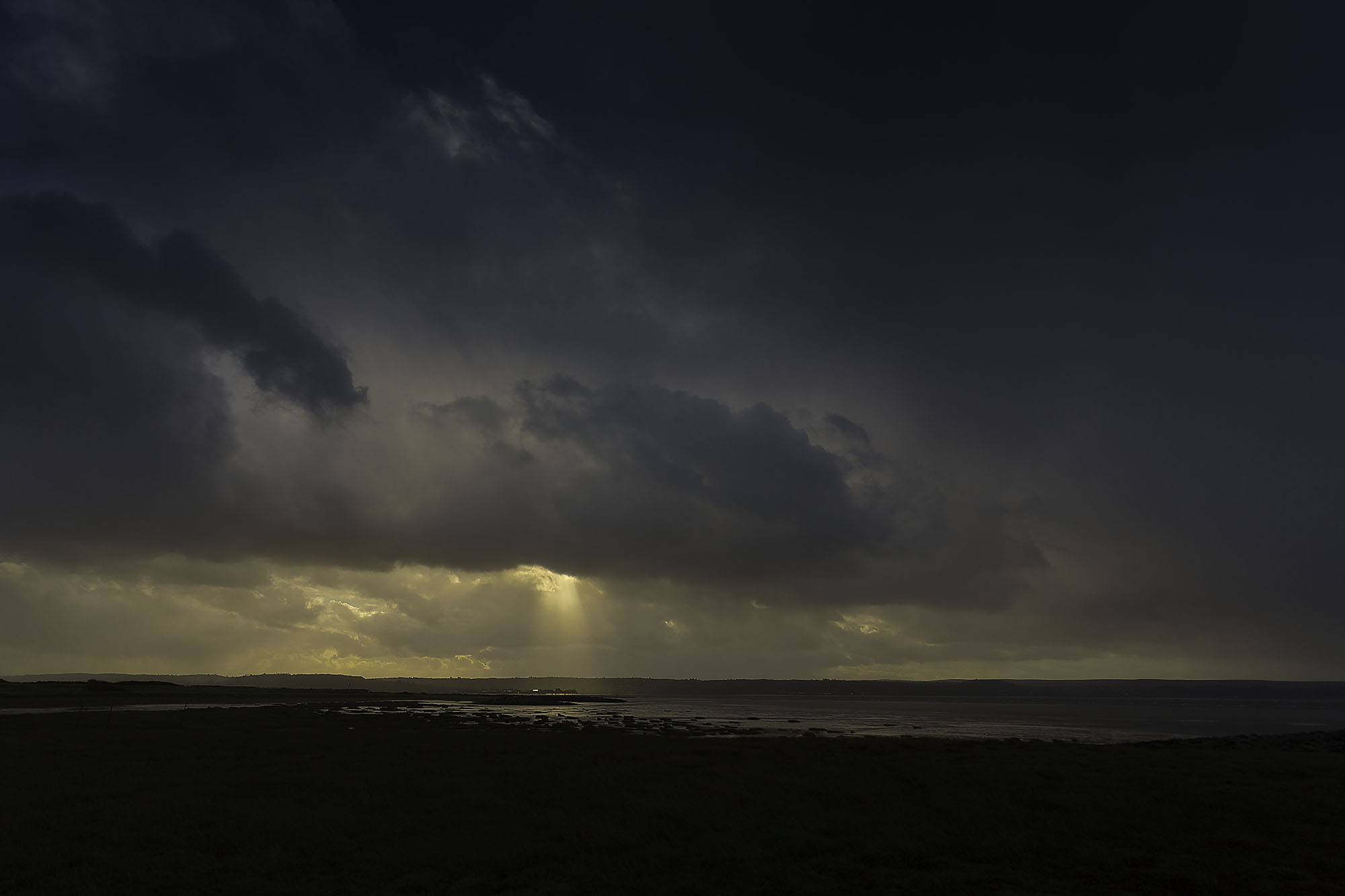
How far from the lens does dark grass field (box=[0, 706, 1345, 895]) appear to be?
16.4m

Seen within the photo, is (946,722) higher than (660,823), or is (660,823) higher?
(660,823)

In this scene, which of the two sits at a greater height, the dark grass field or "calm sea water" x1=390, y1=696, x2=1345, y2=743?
the dark grass field

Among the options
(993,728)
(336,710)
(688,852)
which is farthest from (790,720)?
A: (688,852)

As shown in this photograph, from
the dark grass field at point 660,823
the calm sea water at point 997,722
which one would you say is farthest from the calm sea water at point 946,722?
the dark grass field at point 660,823

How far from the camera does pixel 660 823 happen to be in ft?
71.5

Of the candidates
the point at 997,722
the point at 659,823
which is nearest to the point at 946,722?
the point at 997,722

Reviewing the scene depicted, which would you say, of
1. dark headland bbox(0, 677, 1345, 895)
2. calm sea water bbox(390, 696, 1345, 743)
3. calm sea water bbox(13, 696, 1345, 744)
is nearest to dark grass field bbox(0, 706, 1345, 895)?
dark headland bbox(0, 677, 1345, 895)

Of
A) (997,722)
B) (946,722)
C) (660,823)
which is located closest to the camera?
(660,823)

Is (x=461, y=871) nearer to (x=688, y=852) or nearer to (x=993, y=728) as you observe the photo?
(x=688, y=852)

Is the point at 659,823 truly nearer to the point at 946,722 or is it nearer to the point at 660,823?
the point at 660,823

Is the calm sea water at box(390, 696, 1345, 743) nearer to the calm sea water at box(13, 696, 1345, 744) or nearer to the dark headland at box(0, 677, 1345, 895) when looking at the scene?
the calm sea water at box(13, 696, 1345, 744)

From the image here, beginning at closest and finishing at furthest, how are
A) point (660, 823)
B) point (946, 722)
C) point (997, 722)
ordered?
point (660, 823), point (946, 722), point (997, 722)

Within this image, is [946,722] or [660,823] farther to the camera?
[946,722]

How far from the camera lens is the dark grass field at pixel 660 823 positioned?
16.4m
